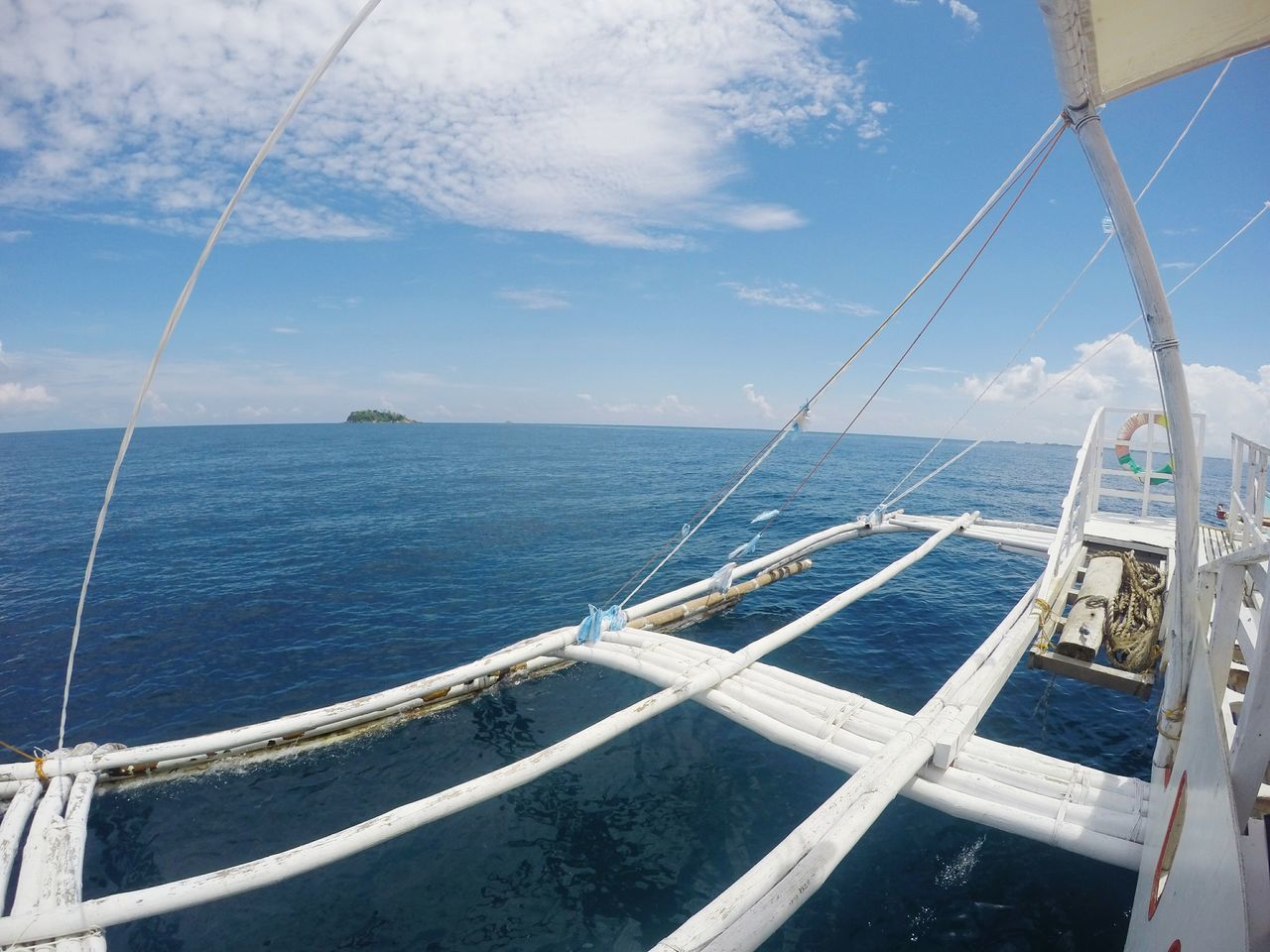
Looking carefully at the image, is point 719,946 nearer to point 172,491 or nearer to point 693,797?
point 693,797

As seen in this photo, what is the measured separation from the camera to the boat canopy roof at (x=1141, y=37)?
4715 millimetres

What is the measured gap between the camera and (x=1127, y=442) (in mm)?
16516

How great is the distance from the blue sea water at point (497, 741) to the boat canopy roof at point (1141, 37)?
1030 centimetres

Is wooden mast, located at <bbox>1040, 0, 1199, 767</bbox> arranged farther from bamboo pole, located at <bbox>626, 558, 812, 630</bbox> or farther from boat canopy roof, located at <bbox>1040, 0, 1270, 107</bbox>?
bamboo pole, located at <bbox>626, 558, 812, 630</bbox>

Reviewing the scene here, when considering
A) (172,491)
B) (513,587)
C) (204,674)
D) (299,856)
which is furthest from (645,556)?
(172,491)

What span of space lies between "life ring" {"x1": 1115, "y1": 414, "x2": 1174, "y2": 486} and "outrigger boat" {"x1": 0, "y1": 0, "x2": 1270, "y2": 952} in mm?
4142

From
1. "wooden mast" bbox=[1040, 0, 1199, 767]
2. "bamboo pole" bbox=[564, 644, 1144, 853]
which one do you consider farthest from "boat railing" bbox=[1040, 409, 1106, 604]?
"bamboo pole" bbox=[564, 644, 1144, 853]

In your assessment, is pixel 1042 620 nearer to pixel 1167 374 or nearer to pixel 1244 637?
pixel 1244 637

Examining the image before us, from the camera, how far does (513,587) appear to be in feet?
76.7

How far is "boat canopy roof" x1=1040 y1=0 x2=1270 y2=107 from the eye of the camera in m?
4.71

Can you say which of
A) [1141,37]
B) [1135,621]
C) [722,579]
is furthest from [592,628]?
[1141,37]

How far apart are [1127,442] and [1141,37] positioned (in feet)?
50.5

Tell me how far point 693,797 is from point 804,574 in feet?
53.2

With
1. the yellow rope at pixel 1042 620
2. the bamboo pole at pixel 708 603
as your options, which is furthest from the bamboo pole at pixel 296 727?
the yellow rope at pixel 1042 620
